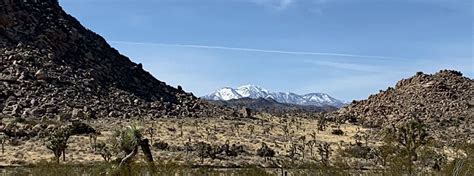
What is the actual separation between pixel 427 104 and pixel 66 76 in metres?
53.7

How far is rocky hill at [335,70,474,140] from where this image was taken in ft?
311

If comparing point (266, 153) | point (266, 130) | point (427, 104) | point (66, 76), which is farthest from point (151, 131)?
point (427, 104)

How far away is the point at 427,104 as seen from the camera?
10419cm

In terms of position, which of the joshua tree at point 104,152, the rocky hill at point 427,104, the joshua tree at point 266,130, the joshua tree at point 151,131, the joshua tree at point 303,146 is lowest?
the joshua tree at point 104,152

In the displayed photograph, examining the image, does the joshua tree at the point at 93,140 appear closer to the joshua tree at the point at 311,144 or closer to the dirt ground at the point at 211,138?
the dirt ground at the point at 211,138

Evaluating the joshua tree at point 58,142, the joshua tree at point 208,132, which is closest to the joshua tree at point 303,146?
the joshua tree at point 208,132

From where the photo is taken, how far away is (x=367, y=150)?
6919cm

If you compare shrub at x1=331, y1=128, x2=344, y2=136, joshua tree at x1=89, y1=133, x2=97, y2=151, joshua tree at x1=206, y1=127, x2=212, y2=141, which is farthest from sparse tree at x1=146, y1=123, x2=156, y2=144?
shrub at x1=331, y1=128, x2=344, y2=136

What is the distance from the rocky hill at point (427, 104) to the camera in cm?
9469

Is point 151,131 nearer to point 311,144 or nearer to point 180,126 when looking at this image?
point 180,126

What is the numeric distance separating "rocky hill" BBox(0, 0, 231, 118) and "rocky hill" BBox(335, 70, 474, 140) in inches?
1052

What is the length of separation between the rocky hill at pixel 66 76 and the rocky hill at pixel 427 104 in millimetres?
26731

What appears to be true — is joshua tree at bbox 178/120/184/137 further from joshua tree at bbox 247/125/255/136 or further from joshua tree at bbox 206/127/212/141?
joshua tree at bbox 247/125/255/136

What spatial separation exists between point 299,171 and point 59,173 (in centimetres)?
1264
